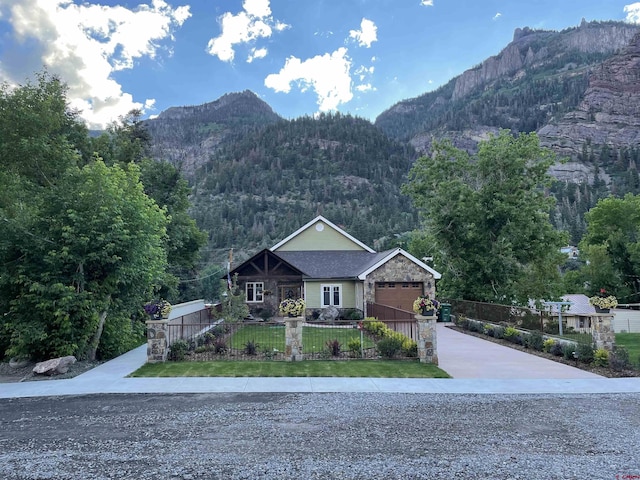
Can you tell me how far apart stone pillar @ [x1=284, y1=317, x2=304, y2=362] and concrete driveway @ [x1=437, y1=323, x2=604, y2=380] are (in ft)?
14.3

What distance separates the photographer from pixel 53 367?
1178 cm

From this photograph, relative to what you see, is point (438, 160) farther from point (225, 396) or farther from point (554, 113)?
point (554, 113)

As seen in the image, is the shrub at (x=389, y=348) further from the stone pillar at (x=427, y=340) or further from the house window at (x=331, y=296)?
the house window at (x=331, y=296)

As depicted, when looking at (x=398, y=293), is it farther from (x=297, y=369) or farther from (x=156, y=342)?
(x=156, y=342)

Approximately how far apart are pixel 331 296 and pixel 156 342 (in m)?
17.0

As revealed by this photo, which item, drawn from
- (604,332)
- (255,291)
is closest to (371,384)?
(604,332)

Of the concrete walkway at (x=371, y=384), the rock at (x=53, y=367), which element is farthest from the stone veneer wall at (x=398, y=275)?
the rock at (x=53, y=367)

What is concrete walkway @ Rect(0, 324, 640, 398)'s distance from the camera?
9.94 m

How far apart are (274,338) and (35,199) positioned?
33.7 feet

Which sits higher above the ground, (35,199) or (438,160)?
(438,160)

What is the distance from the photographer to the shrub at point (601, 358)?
12.4 metres

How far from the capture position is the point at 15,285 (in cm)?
1297

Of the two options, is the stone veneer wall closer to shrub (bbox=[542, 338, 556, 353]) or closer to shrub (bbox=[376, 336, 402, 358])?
shrub (bbox=[542, 338, 556, 353])

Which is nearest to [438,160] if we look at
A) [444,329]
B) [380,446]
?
[444,329]
